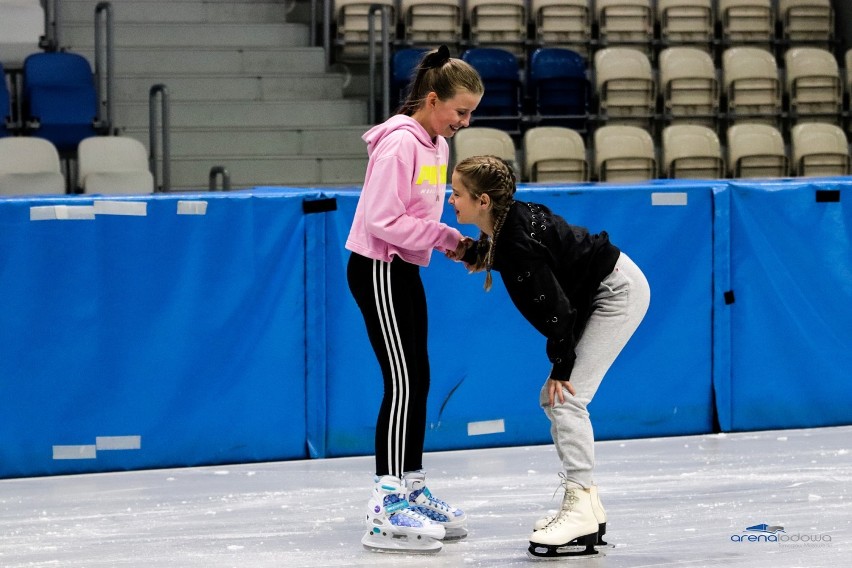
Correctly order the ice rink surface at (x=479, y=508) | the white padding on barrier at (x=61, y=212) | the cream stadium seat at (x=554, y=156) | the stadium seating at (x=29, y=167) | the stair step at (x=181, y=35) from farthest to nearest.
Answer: the stair step at (x=181, y=35), the cream stadium seat at (x=554, y=156), the stadium seating at (x=29, y=167), the white padding on barrier at (x=61, y=212), the ice rink surface at (x=479, y=508)

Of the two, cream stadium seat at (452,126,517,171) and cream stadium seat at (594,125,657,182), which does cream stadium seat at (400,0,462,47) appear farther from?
cream stadium seat at (594,125,657,182)

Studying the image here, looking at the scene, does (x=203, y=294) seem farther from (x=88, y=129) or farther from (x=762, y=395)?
(x=88, y=129)

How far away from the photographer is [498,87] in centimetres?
1111

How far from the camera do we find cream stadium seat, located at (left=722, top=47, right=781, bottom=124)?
11602 mm

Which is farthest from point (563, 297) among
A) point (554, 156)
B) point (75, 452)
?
point (554, 156)

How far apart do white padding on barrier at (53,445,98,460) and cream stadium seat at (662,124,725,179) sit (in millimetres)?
6773

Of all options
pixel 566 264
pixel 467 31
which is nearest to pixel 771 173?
pixel 467 31

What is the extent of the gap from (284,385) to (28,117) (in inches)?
228

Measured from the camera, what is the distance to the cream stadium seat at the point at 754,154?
10.9 meters

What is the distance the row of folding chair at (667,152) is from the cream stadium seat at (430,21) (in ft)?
4.25

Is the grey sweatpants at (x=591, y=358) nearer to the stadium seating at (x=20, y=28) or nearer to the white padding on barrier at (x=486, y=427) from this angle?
the white padding on barrier at (x=486, y=427)

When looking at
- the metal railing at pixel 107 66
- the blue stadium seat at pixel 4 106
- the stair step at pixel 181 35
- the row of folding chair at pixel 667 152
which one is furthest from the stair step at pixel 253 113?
the row of folding chair at pixel 667 152

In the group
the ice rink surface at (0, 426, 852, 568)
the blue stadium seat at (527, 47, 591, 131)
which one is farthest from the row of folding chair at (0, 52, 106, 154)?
the ice rink surface at (0, 426, 852, 568)

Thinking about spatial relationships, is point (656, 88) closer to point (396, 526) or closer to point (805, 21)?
point (805, 21)
